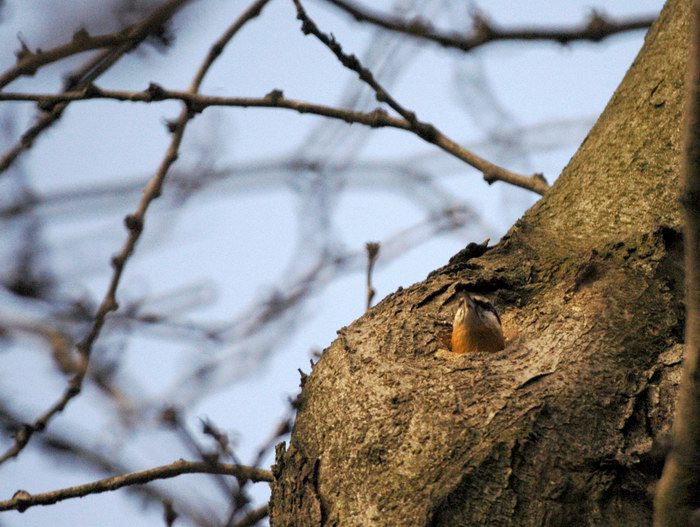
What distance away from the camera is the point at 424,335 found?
2.31 metres

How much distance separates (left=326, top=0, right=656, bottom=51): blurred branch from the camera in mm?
2867

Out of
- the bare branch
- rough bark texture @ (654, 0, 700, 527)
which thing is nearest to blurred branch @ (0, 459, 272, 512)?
the bare branch

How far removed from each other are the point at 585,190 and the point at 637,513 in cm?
105

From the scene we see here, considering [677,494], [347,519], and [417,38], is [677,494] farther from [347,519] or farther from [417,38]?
[417,38]

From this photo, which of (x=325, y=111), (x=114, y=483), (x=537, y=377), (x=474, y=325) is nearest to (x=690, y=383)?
(x=537, y=377)

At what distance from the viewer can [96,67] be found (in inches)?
110

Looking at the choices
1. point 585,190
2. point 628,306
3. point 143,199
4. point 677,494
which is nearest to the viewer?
point 677,494

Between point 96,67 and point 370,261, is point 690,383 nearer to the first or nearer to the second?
point 370,261

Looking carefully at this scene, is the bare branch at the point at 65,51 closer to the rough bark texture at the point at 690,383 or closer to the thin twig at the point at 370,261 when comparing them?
the thin twig at the point at 370,261

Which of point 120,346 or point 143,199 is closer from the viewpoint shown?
A: point 120,346

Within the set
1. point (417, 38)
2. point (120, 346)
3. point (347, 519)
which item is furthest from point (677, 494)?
point (417, 38)

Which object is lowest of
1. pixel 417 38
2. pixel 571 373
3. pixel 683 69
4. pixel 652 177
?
pixel 571 373

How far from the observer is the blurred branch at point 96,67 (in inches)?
91.0

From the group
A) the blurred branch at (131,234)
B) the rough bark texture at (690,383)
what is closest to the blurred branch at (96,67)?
the blurred branch at (131,234)
